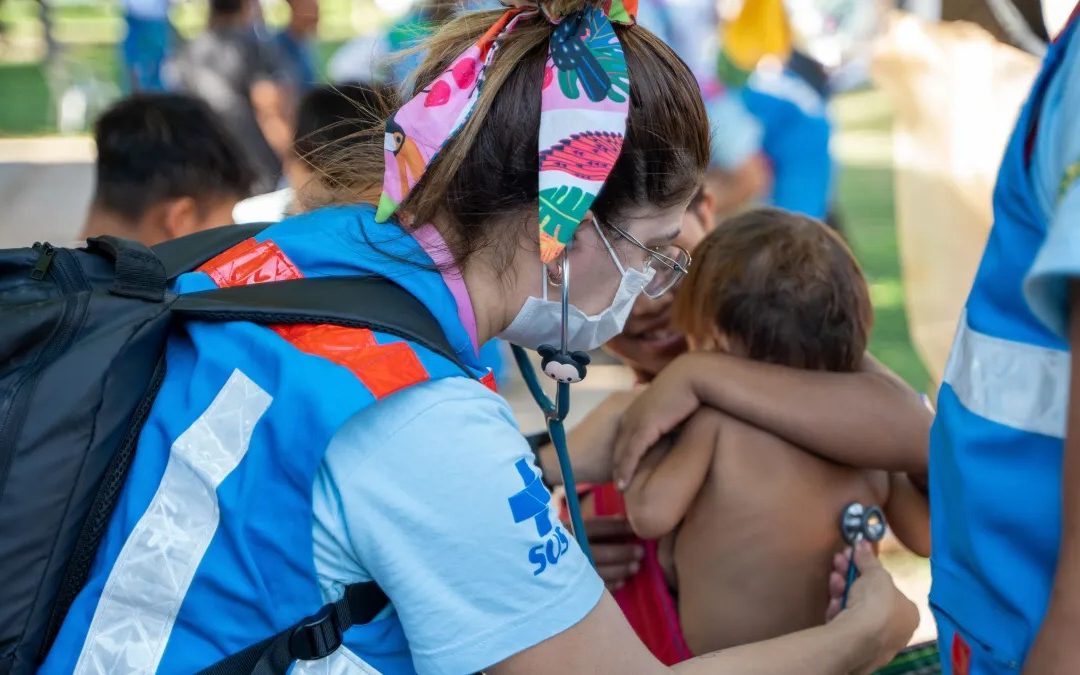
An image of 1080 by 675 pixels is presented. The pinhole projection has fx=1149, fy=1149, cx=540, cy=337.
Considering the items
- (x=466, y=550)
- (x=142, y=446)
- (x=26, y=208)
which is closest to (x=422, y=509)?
(x=466, y=550)

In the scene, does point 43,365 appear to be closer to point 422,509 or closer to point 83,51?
point 422,509

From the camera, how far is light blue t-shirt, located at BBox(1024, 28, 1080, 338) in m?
0.86

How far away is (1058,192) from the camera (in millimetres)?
953

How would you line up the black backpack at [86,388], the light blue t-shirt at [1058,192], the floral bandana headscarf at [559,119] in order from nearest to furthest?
1. the light blue t-shirt at [1058,192]
2. the black backpack at [86,388]
3. the floral bandana headscarf at [559,119]

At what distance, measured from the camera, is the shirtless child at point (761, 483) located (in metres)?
1.87

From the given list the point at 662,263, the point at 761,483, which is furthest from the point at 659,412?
the point at 662,263

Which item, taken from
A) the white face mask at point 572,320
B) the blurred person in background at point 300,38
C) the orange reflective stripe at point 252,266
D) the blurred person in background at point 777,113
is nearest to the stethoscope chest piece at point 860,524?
the white face mask at point 572,320

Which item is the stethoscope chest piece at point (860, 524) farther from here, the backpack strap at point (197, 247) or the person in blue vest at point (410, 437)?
the backpack strap at point (197, 247)

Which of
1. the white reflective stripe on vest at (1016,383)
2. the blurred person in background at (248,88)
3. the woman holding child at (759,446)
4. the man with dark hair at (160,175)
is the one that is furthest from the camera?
the blurred person in background at (248,88)

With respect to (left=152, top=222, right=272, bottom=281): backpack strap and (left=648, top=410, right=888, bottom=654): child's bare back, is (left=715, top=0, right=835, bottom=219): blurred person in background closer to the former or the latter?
(left=648, top=410, right=888, bottom=654): child's bare back

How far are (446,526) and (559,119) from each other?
19.0 inches

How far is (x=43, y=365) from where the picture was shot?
1159 millimetres

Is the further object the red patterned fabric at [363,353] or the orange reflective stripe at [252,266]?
the orange reflective stripe at [252,266]

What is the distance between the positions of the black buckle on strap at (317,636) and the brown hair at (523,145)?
0.44m
